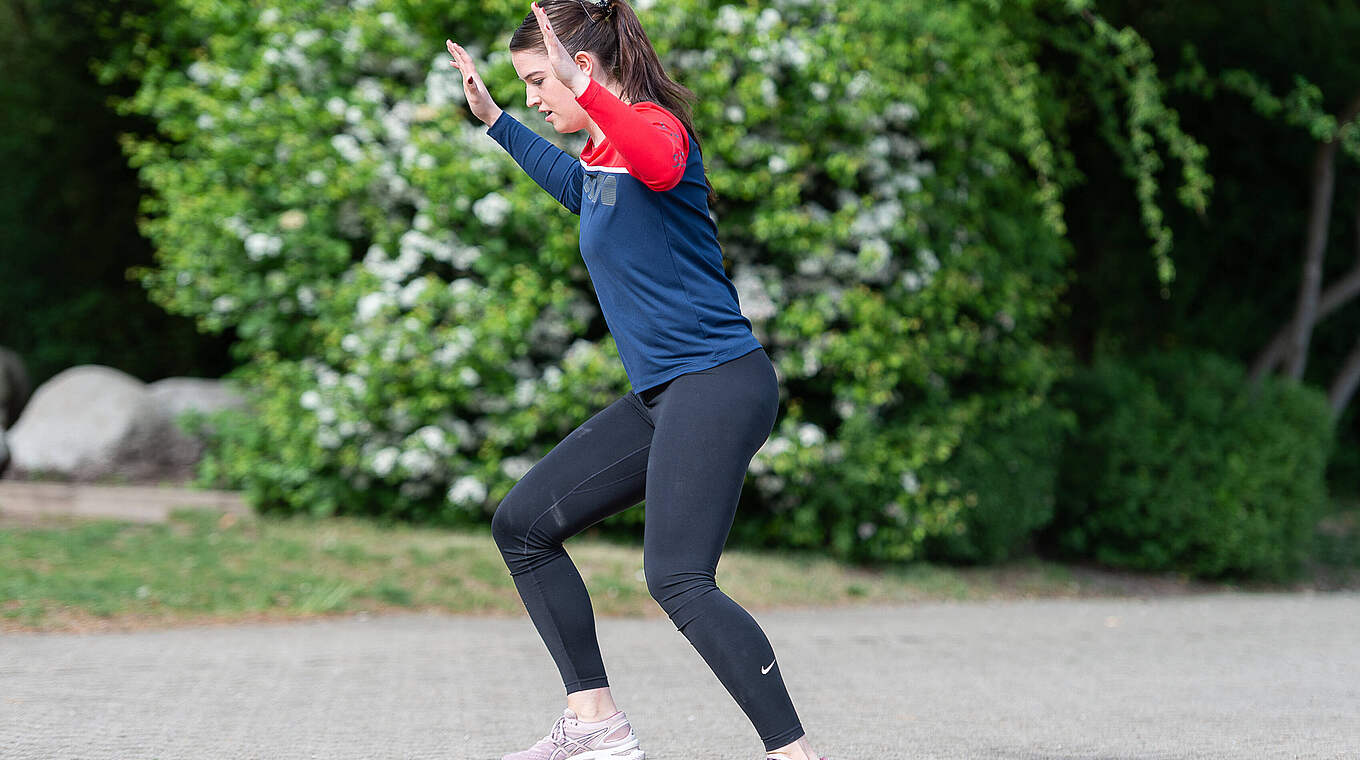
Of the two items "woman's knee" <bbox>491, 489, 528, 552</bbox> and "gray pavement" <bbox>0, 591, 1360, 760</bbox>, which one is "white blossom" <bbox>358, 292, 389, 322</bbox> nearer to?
"gray pavement" <bbox>0, 591, 1360, 760</bbox>

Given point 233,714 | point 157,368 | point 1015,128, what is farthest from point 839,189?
point 157,368

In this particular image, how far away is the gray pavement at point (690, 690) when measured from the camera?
365 cm

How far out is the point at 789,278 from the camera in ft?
23.8

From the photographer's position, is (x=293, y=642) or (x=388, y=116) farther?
(x=388, y=116)

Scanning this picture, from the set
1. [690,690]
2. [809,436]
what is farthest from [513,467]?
[690,690]

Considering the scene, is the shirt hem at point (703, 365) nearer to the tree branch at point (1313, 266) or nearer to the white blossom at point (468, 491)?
the white blossom at point (468, 491)

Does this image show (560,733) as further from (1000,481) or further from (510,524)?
(1000,481)

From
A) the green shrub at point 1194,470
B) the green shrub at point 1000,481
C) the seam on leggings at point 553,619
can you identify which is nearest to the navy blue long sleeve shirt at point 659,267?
the seam on leggings at point 553,619

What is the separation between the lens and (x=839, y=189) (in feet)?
23.7

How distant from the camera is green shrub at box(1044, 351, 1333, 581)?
823 cm

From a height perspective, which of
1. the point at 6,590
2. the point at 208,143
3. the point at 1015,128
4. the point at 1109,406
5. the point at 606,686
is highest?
the point at 1015,128

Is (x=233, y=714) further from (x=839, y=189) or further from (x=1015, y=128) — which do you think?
(x=1015, y=128)

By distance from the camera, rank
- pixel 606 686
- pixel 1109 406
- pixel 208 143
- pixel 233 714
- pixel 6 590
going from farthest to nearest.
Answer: pixel 1109 406 < pixel 208 143 < pixel 6 590 < pixel 233 714 < pixel 606 686

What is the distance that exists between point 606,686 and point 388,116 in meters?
5.14
